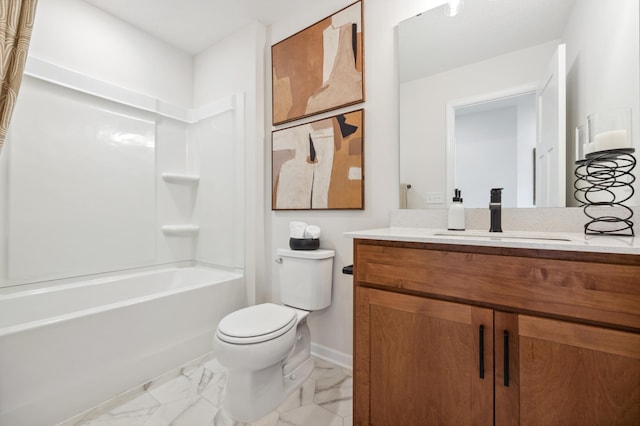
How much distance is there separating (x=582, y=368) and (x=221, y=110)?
2.67 meters

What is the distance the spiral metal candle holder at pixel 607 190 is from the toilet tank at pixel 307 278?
1288mm

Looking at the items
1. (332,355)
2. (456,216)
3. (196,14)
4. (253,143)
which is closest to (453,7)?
(456,216)

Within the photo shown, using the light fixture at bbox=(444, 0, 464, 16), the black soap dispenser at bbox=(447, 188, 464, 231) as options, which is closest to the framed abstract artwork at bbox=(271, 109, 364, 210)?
the black soap dispenser at bbox=(447, 188, 464, 231)

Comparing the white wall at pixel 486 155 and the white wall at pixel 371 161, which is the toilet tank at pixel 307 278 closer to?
the white wall at pixel 371 161

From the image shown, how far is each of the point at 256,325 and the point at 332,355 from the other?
2.51ft

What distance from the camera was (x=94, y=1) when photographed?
2037 millimetres

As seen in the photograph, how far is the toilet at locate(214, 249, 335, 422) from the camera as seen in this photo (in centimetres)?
133

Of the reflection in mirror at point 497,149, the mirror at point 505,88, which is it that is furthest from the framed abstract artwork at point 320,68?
the reflection in mirror at point 497,149

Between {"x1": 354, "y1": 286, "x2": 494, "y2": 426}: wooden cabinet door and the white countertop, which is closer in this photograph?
the white countertop

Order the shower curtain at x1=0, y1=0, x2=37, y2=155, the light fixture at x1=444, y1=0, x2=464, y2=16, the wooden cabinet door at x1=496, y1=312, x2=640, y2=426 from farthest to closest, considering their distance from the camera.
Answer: the light fixture at x1=444, y1=0, x2=464, y2=16
the shower curtain at x1=0, y1=0, x2=37, y2=155
the wooden cabinet door at x1=496, y1=312, x2=640, y2=426

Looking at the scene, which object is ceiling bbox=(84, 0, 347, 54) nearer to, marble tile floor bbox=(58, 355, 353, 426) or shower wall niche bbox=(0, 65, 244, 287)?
shower wall niche bbox=(0, 65, 244, 287)

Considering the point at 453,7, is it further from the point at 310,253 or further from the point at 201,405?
the point at 201,405

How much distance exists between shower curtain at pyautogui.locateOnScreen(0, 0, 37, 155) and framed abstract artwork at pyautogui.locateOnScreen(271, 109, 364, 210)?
1.38m

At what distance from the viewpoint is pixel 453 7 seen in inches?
59.0
